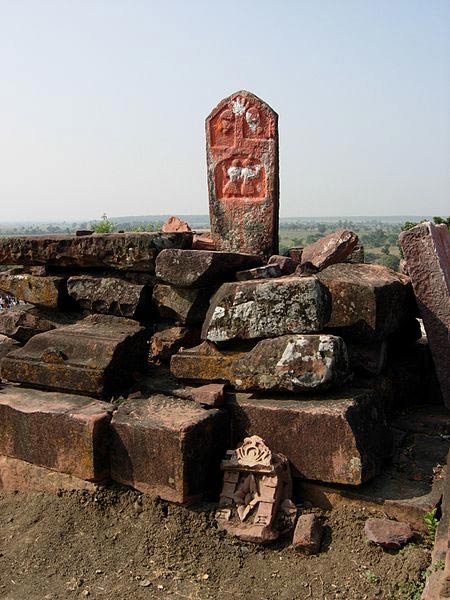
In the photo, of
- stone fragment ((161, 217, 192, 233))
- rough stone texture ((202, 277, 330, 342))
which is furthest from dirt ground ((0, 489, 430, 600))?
stone fragment ((161, 217, 192, 233))

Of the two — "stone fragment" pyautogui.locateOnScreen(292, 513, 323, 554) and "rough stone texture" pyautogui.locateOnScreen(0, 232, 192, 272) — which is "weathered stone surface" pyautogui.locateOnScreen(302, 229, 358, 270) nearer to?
"rough stone texture" pyautogui.locateOnScreen(0, 232, 192, 272)

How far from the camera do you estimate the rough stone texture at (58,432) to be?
391cm

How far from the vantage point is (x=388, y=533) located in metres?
3.37

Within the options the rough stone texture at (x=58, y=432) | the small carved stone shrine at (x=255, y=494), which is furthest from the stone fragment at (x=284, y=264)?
the rough stone texture at (x=58, y=432)

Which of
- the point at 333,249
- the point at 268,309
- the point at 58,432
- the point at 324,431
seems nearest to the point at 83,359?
the point at 58,432

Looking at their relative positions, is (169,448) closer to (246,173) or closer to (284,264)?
(284,264)

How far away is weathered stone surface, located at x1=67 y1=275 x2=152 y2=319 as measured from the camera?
4.91 metres

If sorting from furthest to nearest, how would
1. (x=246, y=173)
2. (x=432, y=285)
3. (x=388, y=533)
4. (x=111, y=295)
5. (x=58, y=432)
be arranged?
(x=246, y=173), (x=111, y=295), (x=432, y=285), (x=58, y=432), (x=388, y=533)

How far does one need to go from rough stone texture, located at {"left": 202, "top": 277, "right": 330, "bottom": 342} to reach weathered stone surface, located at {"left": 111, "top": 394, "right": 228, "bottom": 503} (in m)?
0.58

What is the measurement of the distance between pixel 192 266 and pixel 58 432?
1459mm

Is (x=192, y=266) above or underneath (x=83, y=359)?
above

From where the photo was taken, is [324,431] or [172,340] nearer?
[324,431]

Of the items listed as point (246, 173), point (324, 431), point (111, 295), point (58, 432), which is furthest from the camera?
point (246, 173)

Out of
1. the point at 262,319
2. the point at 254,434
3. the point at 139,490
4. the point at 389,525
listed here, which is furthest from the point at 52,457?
the point at 389,525
